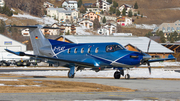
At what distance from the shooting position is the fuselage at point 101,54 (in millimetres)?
27766

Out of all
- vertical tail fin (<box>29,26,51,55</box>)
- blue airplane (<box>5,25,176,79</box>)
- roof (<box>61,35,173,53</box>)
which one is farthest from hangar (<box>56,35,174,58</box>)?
blue airplane (<box>5,25,176,79</box>)

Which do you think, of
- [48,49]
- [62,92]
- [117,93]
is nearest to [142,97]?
[117,93]

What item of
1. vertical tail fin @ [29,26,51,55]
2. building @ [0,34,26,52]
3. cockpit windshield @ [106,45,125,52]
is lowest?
building @ [0,34,26,52]

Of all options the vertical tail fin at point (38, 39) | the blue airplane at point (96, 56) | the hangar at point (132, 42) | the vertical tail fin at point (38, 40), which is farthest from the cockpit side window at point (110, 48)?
the hangar at point (132, 42)

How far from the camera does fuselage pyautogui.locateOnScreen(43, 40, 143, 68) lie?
27766 millimetres

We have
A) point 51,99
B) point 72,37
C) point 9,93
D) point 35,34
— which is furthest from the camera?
point 72,37

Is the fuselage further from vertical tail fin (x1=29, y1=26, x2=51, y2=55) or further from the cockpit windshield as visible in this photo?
vertical tail fin (x1=29, y1=26, x2=51, y2=55)

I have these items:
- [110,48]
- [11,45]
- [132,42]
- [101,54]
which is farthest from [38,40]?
[132,42]

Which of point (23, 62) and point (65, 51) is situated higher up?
point (65, 51)

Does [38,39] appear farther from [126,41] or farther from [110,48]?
[126,41]

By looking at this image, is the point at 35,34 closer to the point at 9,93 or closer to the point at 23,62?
the point at 9,93

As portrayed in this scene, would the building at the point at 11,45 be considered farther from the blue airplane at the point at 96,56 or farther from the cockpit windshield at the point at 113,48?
the cockpit windshield at the point at 113,48

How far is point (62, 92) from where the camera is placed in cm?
1731

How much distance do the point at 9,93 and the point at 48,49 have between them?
16745 mm
